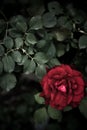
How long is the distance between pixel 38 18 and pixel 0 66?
278 mm

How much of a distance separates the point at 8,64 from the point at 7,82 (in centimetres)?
10

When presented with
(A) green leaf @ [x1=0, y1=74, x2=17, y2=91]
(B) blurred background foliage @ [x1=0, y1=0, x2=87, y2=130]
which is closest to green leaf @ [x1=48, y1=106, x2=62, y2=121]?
(B) blurred background foliage @ [x1=0, y1=0, x2=87, y2=130]

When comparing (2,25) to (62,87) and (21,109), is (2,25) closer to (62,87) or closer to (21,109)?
(62,87)

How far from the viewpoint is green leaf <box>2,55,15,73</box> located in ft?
4.35

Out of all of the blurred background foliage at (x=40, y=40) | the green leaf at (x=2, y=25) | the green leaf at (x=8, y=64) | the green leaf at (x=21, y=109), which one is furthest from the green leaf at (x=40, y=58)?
the green leaf at (x=21, y=109)

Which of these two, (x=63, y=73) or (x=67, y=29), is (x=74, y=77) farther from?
(x=67, y=29)

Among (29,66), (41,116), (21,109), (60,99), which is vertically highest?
(29,66)

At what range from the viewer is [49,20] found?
1428mm

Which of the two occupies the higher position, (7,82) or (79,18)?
(79,18)

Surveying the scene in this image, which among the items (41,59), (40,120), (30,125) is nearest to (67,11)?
(41,59)

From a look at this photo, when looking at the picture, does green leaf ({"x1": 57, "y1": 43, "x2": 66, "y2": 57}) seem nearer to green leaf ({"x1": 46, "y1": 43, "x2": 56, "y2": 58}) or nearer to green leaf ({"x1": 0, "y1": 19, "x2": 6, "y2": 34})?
green leaf ({"x1": 46, "y1": 43, "x2": 56, "y2": 58})

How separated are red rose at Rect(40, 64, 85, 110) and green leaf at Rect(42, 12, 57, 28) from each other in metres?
0.22

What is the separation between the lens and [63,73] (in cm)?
131

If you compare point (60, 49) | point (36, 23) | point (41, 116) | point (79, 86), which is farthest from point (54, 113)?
point (36, 23)
